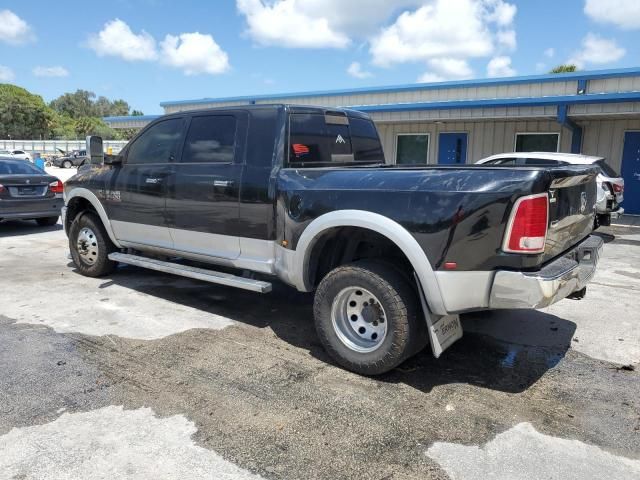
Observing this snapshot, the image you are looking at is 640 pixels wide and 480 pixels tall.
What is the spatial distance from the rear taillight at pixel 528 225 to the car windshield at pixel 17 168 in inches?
395

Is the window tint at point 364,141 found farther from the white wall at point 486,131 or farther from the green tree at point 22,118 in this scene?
the green tree at point 22,118

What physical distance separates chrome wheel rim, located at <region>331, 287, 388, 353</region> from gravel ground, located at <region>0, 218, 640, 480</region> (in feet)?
0.85

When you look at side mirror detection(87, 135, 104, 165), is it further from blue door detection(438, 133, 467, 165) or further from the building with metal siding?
blue door detection(438, 133, 467, 165)

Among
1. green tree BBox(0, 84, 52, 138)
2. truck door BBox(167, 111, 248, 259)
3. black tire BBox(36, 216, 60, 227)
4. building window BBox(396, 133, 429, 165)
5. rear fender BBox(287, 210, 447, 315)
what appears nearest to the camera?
rear fender BBox(287, 210, 447, 315)

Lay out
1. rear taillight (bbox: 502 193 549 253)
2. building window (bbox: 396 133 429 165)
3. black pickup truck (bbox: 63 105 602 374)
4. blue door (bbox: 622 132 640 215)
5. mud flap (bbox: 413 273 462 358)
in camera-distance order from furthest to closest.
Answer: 1. building window (bbox: 396 133 429 165)
2. blue door (bbox: 622 132 640 215)
3. mud flap (bbox: 413 273 462 358)
4. black pickup truck (bbox: 63 105 602 374)
5. rear taillight (bbox: 502 193 549 253)

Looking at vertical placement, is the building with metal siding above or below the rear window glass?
above

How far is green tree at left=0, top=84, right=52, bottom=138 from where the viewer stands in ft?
268

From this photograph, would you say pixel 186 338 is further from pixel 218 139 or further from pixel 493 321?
pixel 493 321

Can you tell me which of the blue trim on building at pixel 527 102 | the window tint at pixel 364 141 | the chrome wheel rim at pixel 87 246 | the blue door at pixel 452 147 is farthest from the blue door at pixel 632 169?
the chrome wheel rim at pixel 87 246

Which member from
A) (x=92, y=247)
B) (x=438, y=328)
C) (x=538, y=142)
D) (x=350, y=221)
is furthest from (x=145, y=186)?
(x=538, y=142)

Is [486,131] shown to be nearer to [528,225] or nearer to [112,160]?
[112,160]

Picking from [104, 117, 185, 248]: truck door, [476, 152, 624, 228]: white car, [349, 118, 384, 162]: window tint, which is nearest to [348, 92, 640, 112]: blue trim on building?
[476, 152, 624, 228]: white car

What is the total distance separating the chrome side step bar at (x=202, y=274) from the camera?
4.58 metres

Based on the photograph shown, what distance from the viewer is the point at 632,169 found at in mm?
14367
